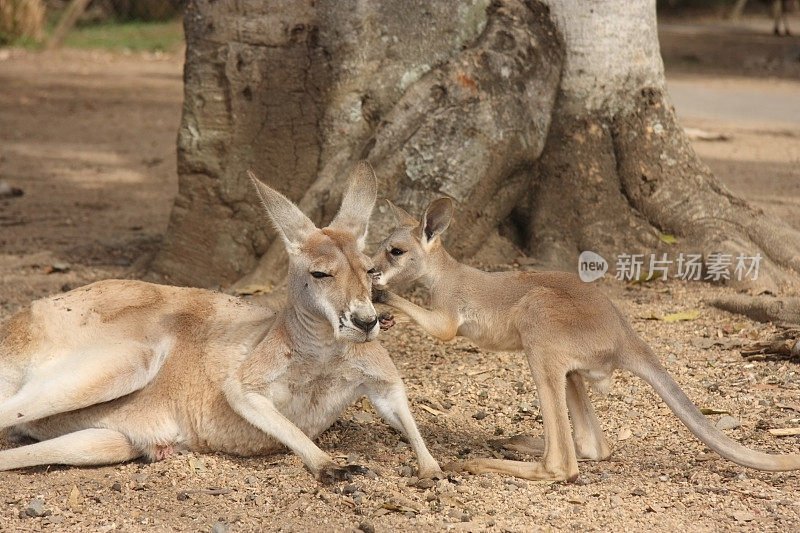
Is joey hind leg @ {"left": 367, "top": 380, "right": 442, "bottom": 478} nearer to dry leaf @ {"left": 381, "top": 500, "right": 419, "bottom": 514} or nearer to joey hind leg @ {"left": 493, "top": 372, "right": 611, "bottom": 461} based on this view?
dry leaf @ {"left": 381, "top": 500, "right": 419, "bottom": 514}

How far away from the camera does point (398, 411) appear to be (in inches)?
149

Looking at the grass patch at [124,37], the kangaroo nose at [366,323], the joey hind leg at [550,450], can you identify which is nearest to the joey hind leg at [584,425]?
the joey hind leg at [550,450]

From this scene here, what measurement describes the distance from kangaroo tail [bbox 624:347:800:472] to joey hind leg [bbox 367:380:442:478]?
836mm

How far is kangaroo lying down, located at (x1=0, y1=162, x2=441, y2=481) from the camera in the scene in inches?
145

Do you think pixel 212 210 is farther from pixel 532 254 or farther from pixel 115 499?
pixel 115 499

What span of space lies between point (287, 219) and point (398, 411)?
0.84m

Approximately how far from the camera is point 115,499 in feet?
11.5

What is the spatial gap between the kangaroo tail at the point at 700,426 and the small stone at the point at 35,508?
2.17 meters

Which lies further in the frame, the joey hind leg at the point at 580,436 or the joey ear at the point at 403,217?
the joey ear at the point at 403,217

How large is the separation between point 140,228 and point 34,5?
10932mm

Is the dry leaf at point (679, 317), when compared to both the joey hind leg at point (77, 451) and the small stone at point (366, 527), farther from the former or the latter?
the joey hind leg at point (77, 451)

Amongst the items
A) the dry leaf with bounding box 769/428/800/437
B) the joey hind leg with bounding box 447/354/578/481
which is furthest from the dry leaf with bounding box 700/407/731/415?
the joey hind leg with bounding box 447/354/578/481

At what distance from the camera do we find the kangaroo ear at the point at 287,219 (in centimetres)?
371

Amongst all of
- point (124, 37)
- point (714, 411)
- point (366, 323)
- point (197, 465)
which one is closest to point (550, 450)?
point (366, 323)
